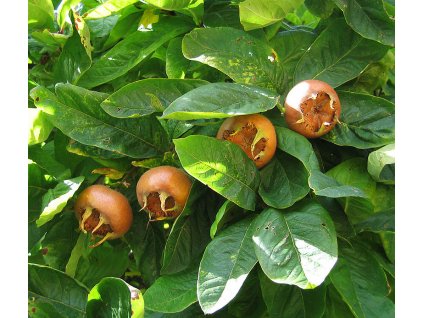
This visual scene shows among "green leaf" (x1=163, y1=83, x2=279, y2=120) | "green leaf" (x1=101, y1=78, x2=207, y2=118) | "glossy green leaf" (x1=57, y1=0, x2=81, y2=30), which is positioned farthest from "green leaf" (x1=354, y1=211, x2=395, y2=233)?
"glossy green leaf" (x1=57, y1=0, x2=81, y2=30)

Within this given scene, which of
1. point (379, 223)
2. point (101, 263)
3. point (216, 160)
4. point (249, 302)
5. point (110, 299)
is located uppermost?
point (216, 160)

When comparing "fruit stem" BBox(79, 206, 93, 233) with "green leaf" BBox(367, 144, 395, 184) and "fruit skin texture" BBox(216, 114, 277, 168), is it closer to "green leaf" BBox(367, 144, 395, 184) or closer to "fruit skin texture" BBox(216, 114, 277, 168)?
"fruit skin texture" BBox(216, 114, 277, 168)

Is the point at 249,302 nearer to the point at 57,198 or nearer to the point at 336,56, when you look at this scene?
the point at 57,198

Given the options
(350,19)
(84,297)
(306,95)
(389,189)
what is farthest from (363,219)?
(84,297)

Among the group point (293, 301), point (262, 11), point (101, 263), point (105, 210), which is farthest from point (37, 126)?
point (293, 301)

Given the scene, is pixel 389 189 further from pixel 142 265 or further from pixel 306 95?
pixel 142 265

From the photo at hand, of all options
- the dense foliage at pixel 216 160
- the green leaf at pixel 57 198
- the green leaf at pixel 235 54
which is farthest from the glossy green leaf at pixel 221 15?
the green leaf at pixel 57 198
